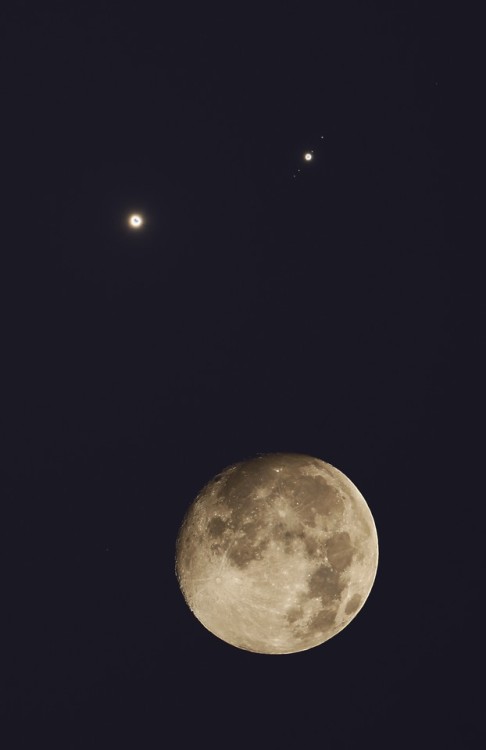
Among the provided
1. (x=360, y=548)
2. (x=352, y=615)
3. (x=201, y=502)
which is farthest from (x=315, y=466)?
(x=352, y=615)

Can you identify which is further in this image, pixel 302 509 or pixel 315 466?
pixel 315 466

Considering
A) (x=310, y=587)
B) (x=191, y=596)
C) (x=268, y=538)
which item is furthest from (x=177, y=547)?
(x=310, y=587)

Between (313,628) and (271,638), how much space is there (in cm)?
76

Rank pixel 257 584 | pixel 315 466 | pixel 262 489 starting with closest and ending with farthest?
pixel 257 584 < pixel 262 489 < pixel 315 466

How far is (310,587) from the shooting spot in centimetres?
728

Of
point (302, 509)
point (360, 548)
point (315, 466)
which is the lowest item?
point (360, 548)

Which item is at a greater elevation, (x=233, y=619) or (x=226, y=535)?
(x=226, y=535)

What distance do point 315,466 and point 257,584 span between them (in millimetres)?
2378

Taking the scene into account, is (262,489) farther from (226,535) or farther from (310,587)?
(310,587)

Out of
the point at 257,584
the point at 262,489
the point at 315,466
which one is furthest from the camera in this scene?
A: the point at 315,466

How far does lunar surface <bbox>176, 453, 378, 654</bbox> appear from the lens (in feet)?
23.8

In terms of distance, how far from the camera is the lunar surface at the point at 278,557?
7.24 meters

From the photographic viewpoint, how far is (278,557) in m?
7.20

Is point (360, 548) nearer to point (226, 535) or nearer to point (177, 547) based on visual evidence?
point (226, 535)
